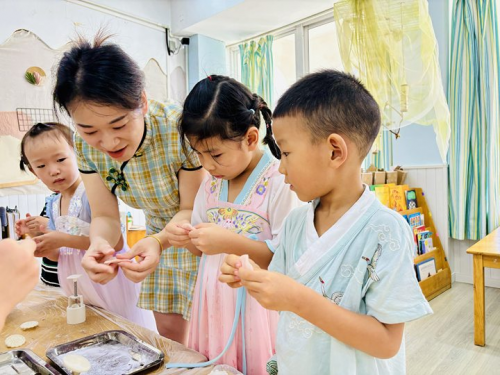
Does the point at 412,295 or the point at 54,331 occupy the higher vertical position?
the point at 412,295

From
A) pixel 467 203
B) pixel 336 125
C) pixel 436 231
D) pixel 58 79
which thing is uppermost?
pixel 58 79

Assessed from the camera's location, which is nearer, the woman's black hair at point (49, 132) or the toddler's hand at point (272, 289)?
the toddler's hand at point (272, 289)

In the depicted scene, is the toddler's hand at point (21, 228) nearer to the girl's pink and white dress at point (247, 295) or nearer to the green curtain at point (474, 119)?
the girl's pink and white dress at point (247, 295)

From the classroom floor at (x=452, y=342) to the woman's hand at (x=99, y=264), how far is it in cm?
191

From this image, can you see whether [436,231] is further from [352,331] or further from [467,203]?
[352,331]

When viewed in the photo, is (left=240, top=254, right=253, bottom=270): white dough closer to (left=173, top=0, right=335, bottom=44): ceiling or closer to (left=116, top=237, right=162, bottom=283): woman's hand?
(left=116, top=237, right=162, bottom=283): woman's hand

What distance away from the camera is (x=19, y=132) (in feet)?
10.8

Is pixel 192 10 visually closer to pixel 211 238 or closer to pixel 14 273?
pixel 211 238

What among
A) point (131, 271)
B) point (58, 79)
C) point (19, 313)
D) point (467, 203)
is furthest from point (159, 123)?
point (467, 203)

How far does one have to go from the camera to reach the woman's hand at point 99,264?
107 centimetres

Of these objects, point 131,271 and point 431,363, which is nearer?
point 131,271

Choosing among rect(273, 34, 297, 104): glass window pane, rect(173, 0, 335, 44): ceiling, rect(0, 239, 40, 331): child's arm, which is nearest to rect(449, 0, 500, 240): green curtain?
rect(173, 0, 335, 44): ceiling

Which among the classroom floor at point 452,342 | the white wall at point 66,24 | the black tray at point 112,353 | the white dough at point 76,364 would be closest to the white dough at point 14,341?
the black tray at point 112,353

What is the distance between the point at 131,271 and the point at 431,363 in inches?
81.5
